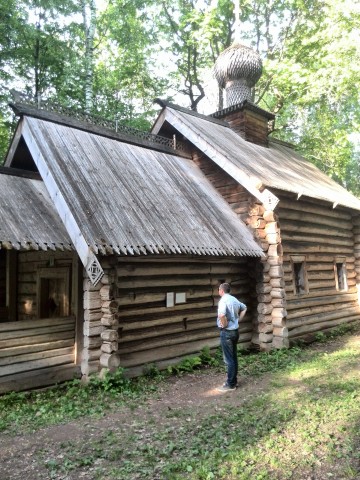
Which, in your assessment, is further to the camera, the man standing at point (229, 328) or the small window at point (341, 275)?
the small window at point (341, 275)

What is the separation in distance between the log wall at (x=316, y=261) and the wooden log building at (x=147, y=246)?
0.20 feet

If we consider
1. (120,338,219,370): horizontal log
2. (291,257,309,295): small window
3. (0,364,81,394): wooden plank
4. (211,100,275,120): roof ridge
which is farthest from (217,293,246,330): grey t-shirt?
(211,100,275,120): roof ridge

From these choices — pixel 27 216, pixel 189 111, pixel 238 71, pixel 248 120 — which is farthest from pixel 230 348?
pixel 238 71

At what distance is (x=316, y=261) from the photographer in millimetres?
13359

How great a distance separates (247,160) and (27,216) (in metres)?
6.88

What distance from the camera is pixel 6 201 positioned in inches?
324

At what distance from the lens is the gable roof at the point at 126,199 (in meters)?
7.68

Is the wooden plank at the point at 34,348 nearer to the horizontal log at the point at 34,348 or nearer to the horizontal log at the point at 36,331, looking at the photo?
the horizontal log at the point at 34,348

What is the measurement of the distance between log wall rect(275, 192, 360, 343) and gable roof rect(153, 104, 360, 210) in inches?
22.1

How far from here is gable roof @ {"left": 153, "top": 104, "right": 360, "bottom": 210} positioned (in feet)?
36.2

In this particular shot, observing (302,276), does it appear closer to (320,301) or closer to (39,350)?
(320,301)

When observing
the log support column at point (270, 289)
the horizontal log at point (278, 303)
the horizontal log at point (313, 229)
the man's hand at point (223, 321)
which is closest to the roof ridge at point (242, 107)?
the horizontal log at point (313, 229)

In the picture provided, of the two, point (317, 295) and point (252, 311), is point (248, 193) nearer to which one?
point (252, 311)

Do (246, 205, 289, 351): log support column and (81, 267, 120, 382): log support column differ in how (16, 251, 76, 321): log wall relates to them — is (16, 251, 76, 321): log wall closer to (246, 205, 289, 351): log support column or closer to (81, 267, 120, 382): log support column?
(81, 267, 120, 382): log support column
